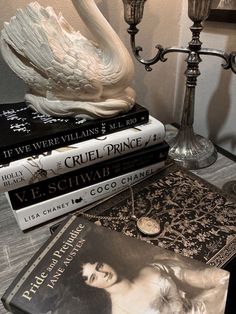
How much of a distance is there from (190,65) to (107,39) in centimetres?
18

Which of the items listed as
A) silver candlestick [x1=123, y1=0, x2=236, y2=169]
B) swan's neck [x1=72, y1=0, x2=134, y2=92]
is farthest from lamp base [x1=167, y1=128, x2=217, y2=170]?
swan's neck [x1=72, y1=0, x2=134, y2=92]

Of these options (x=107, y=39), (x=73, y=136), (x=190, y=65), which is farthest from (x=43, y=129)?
(x=190, y=65)

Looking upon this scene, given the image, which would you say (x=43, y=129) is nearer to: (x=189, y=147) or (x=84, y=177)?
(x=84, y=177)

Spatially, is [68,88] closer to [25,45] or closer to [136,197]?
[25,45]

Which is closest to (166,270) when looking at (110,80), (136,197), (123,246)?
(123,246)

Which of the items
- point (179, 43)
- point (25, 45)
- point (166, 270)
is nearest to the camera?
point (166, 270)

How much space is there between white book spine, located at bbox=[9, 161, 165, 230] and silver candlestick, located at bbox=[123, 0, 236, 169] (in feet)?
0.44

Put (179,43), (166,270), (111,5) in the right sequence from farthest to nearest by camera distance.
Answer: (179,43) < (111,5) < (166,270)

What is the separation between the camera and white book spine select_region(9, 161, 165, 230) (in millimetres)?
479

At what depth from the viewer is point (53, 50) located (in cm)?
47

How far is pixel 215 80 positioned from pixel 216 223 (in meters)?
0.40

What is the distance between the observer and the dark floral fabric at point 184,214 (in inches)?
16.1

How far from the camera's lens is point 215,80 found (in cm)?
72

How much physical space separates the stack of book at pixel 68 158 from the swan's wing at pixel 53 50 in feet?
0.23
